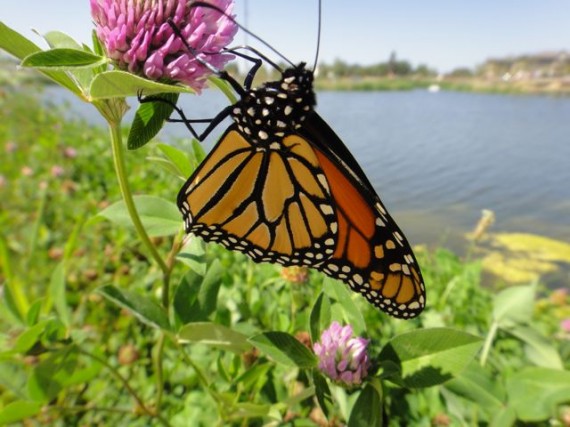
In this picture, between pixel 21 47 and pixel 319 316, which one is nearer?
pixel 21 47

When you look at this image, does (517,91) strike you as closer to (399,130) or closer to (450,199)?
(399,130)

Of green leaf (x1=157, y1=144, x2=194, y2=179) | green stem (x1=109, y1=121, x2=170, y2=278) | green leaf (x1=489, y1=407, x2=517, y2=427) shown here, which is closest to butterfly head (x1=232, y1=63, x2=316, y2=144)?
green leaf (x1=157, y1=144, x2=194, y2=179)

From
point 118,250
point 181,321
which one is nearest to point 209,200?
point 181,321

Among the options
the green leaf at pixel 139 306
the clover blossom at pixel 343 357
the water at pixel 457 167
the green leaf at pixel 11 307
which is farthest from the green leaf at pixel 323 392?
the water at pixel 457 167

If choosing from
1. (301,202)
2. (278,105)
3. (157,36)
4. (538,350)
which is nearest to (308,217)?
(301,202)

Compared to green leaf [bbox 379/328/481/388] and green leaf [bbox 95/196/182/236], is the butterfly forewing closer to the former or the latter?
green leaf [bbox 95/196/182/236]

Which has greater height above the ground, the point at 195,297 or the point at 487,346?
the point at 195,297

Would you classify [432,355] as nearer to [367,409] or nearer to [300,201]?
[367,409]

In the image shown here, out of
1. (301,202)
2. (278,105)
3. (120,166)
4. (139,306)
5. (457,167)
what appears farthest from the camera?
(457,167)
